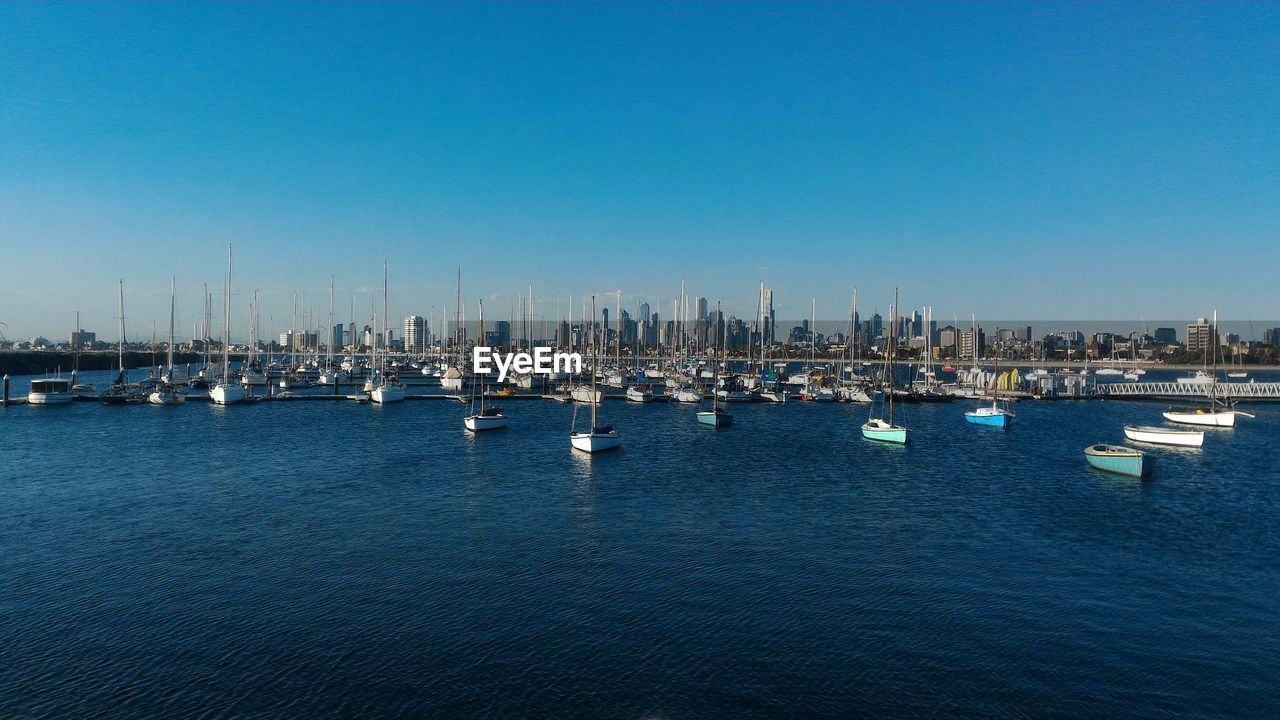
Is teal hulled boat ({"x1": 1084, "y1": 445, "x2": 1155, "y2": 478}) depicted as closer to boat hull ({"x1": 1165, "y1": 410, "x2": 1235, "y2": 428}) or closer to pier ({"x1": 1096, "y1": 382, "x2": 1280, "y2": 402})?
boat hull ({"x1": 1165, "y1": 410, "x2": 1235, "y2": 428})

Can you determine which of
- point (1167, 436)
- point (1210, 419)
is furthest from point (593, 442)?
point (1210, 419)

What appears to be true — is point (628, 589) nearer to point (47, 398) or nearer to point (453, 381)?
point (47, 398)

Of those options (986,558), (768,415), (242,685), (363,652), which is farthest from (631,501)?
(768,415)

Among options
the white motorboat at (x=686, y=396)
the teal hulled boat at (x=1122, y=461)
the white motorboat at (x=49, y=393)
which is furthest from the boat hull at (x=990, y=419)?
the white motorboat at (x=49, y=393)

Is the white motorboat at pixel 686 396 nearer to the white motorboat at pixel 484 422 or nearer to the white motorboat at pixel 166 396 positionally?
the white motorboat at pixel 484 422

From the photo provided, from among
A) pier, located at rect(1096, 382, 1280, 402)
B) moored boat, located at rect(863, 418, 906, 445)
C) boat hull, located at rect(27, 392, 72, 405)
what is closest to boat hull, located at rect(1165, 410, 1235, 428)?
moored boat, located at rect(863, 418, 906, 445)

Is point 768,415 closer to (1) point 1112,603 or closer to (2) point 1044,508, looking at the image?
(2) point 1044,508

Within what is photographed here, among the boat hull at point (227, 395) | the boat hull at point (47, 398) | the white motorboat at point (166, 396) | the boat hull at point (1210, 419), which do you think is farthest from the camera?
the boat hull at point (227, 395)
